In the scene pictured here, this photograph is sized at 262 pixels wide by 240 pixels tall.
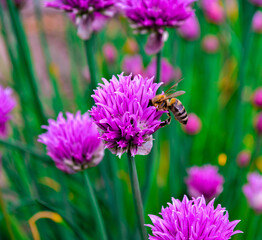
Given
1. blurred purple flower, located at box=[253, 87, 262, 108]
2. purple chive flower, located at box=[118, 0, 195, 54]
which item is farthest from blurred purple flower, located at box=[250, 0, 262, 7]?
blurred purple flower, located at box=[253, 87, 262, 108]

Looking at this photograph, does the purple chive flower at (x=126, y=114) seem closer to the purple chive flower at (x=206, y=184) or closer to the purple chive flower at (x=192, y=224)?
the purple chive flower at (x=192, y=224)

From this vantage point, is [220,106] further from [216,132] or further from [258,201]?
[258,201]

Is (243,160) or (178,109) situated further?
(243,160)

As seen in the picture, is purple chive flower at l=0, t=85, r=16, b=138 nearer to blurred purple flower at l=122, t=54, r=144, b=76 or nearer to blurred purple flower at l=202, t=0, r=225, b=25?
blurred purple flower at l=122, t=54, r=144, b=76

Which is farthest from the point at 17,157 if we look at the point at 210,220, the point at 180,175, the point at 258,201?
the point at 210,220

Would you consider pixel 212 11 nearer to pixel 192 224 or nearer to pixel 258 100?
pixel 258 100

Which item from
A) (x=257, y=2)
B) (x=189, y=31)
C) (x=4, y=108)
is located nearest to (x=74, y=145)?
(x=4, y=108)
